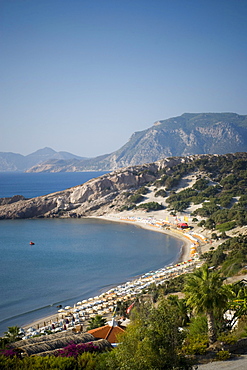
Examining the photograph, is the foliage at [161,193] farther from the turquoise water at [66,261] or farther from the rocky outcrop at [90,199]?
the turquoise water at [66,261]

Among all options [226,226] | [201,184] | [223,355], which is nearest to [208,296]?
[223,355]

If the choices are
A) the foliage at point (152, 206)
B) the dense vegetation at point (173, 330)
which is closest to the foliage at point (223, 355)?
the dense vegetation at point (173, 330)

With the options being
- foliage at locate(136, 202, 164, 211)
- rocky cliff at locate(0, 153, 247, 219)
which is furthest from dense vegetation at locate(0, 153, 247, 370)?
rocky cliff at locate(0, 153, 247, 219)

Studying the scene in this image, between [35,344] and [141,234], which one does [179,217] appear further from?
[35,344]

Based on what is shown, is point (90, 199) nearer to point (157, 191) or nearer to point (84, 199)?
point (84, 199)

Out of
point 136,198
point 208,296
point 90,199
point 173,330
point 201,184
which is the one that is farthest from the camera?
point 90,199

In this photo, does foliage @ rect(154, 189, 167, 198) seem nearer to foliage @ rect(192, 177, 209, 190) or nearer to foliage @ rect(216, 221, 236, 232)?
foliage @ rect(192, 177, 209, 190)

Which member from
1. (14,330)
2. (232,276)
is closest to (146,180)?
(232,276)
